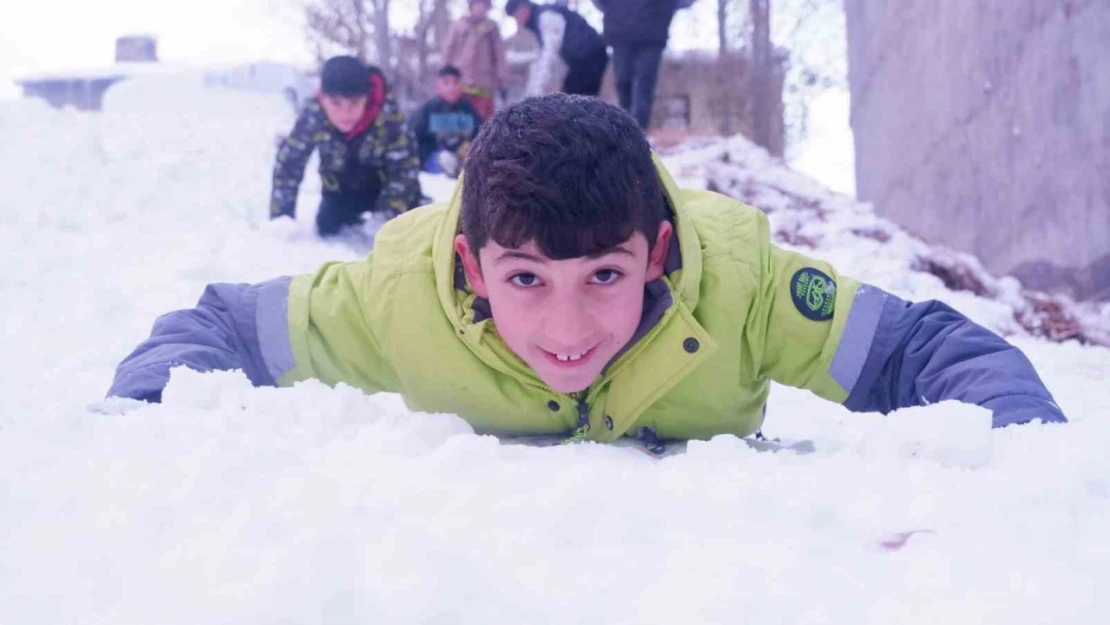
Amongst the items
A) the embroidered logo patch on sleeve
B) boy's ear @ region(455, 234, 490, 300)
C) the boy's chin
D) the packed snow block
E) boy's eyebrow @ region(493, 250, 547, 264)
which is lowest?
the boy's chin

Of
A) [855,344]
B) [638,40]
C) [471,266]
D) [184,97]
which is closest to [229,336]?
[471,266]

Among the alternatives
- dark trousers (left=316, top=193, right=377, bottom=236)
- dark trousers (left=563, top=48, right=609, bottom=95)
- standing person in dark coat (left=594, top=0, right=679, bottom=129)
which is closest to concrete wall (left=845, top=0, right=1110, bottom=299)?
standing person in dark coat (left=594, top=0, right=679, bottom=129)

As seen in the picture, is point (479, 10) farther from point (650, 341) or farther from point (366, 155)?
point (650, 341)

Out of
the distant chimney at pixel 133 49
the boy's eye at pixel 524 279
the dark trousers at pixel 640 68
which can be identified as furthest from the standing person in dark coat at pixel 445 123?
the distant chimney at pixel 133 49

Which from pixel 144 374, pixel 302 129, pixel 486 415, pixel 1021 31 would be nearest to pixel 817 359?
pixel 486 415

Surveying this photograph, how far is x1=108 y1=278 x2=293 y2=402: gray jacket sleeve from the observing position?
1.61 meters

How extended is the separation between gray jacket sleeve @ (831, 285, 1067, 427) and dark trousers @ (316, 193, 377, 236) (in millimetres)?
3503

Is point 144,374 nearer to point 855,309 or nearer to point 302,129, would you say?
point 855,309

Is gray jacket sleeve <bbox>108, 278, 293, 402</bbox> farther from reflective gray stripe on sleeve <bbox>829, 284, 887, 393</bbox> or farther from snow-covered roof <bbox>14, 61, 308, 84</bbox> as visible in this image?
snow-covered roof <bbox>14, 61, 308, 84</bbox>

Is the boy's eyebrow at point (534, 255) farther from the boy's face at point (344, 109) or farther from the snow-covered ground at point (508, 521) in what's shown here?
the boy's face at point (344, 109)

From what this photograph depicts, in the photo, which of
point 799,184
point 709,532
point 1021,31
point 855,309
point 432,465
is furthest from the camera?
point 799,184

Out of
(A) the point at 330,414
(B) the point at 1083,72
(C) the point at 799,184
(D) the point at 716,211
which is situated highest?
(B) the point at 1083,72

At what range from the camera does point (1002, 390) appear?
4.87ft

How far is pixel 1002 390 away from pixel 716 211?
1.84 ft
